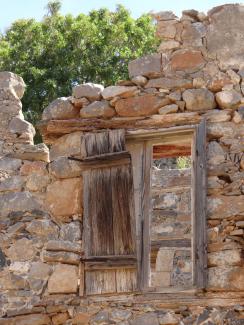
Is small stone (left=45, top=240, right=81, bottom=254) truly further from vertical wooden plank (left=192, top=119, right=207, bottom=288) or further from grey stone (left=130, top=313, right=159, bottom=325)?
vertical wooden plank (left=192, top=119, right=207, bottom=288)

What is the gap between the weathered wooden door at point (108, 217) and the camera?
8312mm

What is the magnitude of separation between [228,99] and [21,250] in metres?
2.50

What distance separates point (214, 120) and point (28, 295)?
8.02 feet

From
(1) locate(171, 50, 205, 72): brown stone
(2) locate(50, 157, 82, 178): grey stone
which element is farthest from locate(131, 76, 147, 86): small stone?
(2) locate(50, 157, 82, 178): grey stone

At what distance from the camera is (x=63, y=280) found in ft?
27.8

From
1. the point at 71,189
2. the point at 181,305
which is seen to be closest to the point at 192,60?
the point at 71,189

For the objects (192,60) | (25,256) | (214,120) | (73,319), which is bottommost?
(73,319)

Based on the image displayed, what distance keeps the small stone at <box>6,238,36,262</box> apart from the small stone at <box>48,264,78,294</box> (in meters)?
0.35

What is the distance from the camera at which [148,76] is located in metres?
8.88

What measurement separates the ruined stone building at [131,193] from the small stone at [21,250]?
0.04 feet

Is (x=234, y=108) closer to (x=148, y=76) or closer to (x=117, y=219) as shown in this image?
(x=148, y=76)

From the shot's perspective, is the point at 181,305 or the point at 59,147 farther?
the point at 59,147

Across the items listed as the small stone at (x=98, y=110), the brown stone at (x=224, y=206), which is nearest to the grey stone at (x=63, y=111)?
the small stone at (x=98, y=110)

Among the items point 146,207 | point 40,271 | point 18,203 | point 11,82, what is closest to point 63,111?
point 11,82
